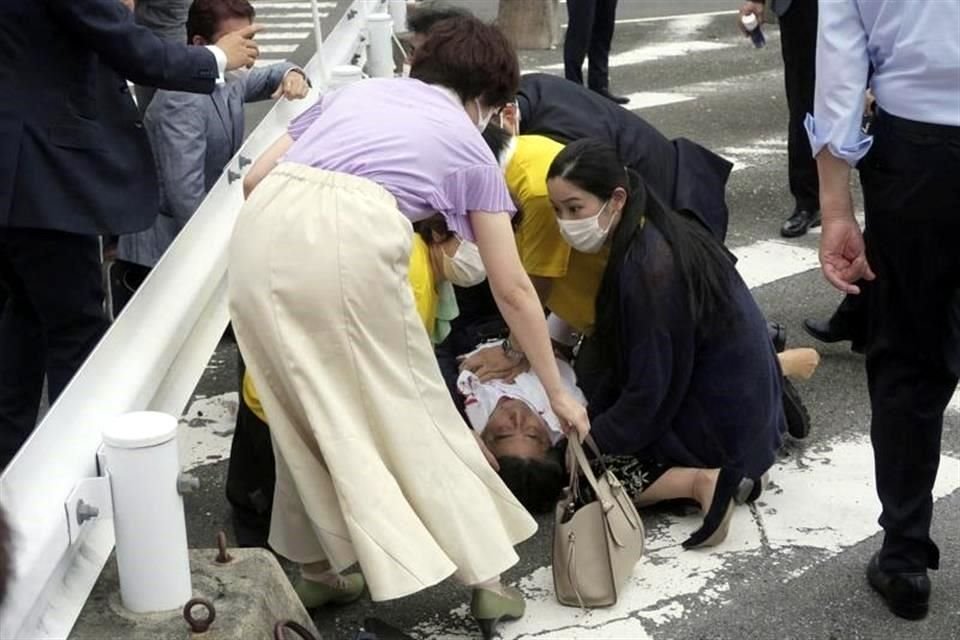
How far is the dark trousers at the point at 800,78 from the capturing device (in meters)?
6.55

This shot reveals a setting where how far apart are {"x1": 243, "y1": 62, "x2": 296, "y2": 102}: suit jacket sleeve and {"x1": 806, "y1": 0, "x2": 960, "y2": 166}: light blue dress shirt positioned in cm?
269

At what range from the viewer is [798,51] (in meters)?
6.61

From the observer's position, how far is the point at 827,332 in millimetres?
5371

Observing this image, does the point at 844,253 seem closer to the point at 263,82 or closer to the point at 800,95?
the point at 263,82

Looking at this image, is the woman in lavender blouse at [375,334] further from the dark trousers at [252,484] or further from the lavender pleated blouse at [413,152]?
the dark trousers at [252,484]

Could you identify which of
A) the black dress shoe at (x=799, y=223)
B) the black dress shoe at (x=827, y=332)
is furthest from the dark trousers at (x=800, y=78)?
the black dress shoe at (x=827, y=332)

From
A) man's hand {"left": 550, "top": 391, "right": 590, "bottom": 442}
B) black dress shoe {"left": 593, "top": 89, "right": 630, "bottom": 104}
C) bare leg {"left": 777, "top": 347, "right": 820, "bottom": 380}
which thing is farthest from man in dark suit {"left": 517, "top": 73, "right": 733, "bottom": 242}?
black dress shoe {"left": 593, "top": 89, "right": 630, "bottom": 104}

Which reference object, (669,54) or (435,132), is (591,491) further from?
(669,54)

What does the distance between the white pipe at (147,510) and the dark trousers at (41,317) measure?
3.61 ft

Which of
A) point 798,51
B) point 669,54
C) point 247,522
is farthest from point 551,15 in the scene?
point 247,522

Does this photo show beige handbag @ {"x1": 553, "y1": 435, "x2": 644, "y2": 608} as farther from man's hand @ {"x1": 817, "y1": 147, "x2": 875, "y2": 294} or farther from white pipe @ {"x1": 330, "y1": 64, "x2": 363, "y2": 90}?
white pipe @ {"x1": 330, "y1": 64, "x2": 363, "y2": 90}

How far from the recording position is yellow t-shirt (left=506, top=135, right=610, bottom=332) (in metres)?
4.42

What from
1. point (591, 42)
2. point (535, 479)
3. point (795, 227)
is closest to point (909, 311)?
point (535, 479)

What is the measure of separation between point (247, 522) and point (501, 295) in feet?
3.37
